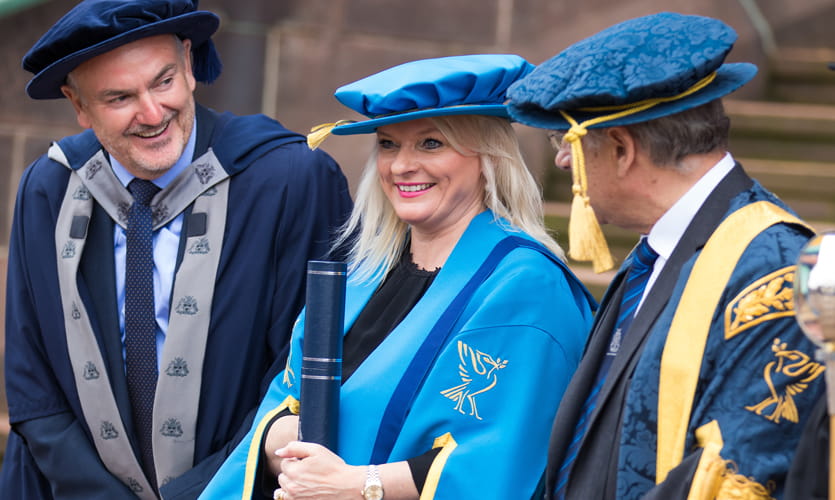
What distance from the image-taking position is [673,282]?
2078 millimetres

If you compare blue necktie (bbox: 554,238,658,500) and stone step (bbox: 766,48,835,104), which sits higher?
stone step (bbox: 766,48,835,104)

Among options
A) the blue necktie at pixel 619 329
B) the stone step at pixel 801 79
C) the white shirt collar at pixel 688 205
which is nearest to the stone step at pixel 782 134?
the stone step at pixel 801 79

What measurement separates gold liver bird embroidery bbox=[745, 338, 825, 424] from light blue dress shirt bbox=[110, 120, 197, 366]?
1.83 meters

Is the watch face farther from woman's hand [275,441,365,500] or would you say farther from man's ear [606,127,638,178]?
Result: man's ear [606,127,638,178]

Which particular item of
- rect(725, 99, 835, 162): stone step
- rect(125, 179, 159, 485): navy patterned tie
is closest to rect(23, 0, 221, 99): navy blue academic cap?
rect(125, 179, 159, 485): navy patterned tie

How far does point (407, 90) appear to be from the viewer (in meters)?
2.65

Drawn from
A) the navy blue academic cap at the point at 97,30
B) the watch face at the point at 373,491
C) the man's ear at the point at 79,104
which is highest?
the navy blue academic cap at the point at 97,30

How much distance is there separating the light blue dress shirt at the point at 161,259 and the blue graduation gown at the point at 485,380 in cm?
75

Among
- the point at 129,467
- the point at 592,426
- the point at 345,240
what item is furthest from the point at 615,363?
the point at 129,467

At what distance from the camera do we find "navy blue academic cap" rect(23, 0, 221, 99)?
299 centimetres

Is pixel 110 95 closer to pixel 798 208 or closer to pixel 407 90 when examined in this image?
pixel 407 90

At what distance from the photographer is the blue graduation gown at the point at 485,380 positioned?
241cm

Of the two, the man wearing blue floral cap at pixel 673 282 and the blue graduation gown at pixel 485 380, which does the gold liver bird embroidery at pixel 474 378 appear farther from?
the man wearing blue floral cap at pixel 673 282

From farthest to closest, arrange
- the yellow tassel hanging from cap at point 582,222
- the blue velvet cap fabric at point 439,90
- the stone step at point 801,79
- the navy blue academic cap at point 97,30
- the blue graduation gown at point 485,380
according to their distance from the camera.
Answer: the stone step at point 801,79
the navy blue academic cap at point 97,30
the blue velvet cap fabric at point 439,90
the blue graduation gown at point 485,380
the yellow tassel hanging from cap at point 582,222
